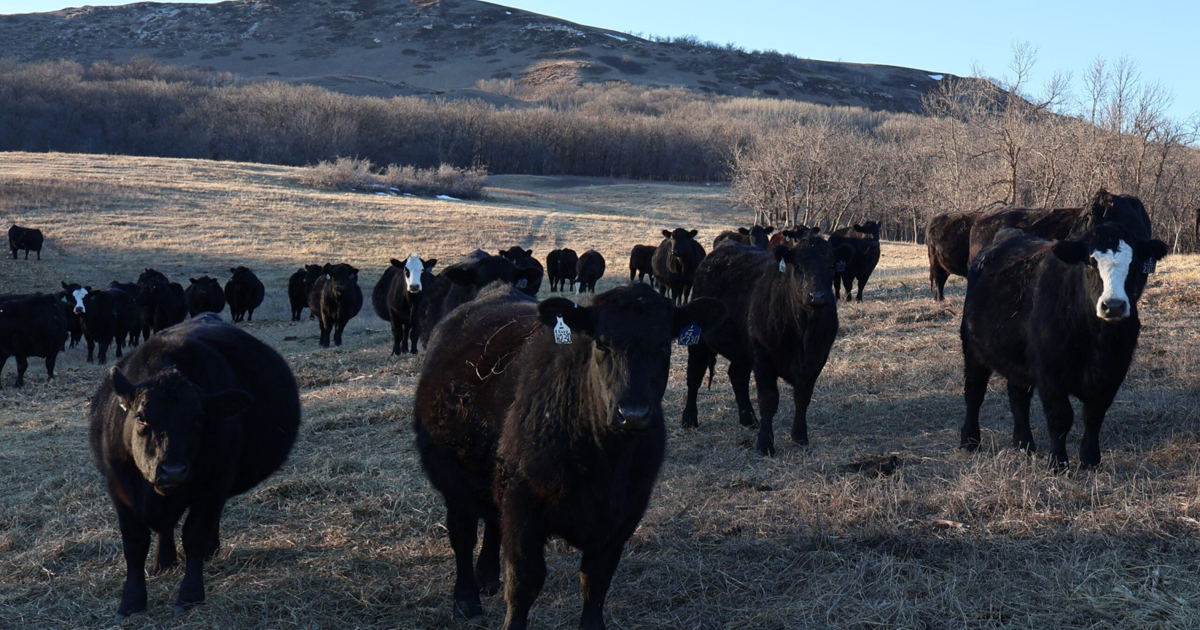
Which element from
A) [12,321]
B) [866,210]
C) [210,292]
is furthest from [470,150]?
[12,321]

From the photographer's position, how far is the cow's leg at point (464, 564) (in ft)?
16.0

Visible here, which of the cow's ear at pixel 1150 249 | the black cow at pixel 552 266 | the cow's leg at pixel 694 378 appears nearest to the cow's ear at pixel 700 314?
the cow's ear at pixel 1150 249

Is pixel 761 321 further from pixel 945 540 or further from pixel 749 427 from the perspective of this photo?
pixel 945 540

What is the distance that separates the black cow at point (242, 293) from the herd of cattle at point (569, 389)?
62.9 feet

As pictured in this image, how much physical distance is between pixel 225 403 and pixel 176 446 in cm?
37

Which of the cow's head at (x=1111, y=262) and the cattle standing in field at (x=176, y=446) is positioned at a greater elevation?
the cow's head at (x=1111, y=262)

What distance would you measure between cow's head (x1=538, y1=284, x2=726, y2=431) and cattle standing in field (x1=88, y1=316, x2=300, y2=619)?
2109 mm

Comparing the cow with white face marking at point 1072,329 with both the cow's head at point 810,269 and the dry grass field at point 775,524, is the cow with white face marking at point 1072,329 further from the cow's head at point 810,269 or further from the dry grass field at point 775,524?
the cow's head at point 810,269

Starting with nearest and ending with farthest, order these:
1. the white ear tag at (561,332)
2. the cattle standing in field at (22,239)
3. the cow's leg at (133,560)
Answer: the white ear tag at (561,332) → the cow's leg at (133,560) → the cattle standing in field at (22,239)

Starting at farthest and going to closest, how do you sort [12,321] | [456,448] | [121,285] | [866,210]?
1. [866,210]
2. [121,285]
3. [12,321]
4. [456,448]

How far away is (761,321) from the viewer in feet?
27.4

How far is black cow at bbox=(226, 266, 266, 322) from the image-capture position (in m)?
25.4

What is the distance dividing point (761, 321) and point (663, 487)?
2.40 meters

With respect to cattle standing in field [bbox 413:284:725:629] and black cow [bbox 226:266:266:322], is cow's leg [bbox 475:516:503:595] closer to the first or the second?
cattle standing in field [bbox 413:284:725:629]
